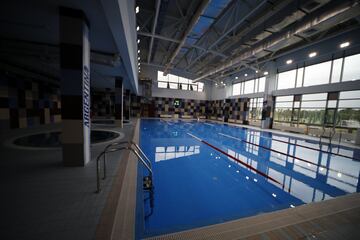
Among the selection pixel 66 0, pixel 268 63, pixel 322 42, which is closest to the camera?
pixel 66 0

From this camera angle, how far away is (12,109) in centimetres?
611

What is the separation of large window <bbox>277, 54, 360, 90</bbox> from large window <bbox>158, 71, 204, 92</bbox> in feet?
28.4

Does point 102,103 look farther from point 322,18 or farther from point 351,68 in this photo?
point 351,68

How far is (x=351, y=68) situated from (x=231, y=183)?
28.3 feet

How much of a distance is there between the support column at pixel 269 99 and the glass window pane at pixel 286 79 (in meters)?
0.35

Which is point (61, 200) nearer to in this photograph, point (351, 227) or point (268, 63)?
point (351, 227)

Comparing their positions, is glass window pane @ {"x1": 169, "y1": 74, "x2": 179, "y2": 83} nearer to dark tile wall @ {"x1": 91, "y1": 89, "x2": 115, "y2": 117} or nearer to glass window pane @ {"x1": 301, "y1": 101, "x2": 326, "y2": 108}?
dark tile wall @ {"x1": 91, "y1": 89, "x2": 115, "y2": 117}

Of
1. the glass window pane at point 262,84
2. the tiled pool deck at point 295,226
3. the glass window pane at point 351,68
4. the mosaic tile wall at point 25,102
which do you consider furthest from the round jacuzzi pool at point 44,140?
the glass window pane at point 262,84

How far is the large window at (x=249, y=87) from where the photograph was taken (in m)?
11.6

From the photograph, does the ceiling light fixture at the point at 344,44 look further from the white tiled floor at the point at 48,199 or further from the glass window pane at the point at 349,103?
the white tiled floor at the point at 48,199

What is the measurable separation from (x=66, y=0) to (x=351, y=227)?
13.7 ft

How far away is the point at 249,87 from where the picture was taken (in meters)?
12.8

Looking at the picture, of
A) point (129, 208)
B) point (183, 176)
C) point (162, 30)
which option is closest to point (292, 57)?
point (162, 30)

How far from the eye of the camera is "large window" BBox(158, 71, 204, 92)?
16031 mm
